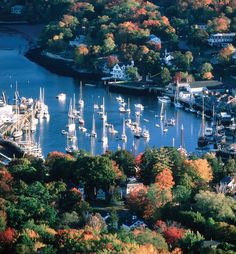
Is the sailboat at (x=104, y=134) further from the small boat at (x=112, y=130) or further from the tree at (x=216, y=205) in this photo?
the tree at (x=216, y=205)

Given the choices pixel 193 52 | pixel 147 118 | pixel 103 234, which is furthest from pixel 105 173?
pixel 193 52

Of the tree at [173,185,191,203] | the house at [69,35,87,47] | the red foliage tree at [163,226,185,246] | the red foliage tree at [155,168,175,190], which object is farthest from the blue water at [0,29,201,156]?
the red foliage tree at [163,226,185,246]

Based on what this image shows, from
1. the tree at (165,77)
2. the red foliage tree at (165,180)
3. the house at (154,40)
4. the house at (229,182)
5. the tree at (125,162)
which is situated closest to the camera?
the red foliage tree at (165,180)

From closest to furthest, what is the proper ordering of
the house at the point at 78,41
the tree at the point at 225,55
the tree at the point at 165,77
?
1. the tree at the point at 165,77
2. the tree at the point at 225,55
3. the house at the point at 78,41

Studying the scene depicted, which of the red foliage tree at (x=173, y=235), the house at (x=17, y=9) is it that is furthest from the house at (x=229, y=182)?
the house at (x=17, y=9)

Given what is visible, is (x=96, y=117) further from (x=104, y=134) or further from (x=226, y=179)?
(x=226, y=179)

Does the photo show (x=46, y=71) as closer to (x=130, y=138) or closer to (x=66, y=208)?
(x=130, y=138)

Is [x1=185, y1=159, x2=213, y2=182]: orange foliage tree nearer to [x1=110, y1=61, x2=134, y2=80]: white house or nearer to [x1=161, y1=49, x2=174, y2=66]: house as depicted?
[x1=110, y1=61, x2=134, y2=80]: white house
